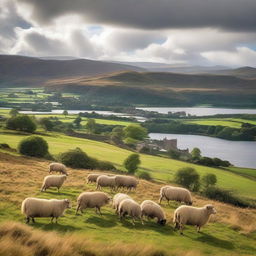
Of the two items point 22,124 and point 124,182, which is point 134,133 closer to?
point 22,124

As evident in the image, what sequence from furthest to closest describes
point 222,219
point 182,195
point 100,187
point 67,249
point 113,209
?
point 100,187 → point 182,195 → point 222,219 → point 113,209 → point 67,249

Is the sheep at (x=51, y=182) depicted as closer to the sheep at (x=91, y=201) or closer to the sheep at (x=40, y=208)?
the sheep at (x=91, y=201)

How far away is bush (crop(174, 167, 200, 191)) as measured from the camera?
47.4 metres

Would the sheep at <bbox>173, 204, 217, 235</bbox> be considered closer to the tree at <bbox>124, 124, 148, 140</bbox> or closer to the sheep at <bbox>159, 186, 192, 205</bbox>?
the sheep at <bbox>159, 186, 192, 205</bbox>

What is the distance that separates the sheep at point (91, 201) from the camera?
17078 mm

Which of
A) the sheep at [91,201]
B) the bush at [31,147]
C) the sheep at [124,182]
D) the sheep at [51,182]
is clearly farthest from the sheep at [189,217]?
the bush at [31,147]

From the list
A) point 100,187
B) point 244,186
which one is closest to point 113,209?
point 100,187

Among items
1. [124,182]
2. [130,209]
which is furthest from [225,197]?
[130,209]

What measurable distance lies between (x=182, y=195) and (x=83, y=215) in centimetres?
877

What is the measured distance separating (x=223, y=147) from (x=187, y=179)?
88641 mm

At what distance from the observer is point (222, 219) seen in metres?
20.1

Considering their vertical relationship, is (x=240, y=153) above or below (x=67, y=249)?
below

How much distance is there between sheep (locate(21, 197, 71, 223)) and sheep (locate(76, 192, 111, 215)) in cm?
179

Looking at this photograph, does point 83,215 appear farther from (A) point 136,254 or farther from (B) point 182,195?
(B) point 182,195
